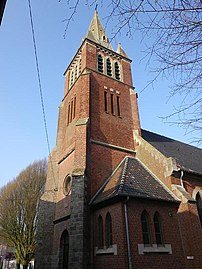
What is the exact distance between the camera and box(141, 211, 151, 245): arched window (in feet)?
31.9

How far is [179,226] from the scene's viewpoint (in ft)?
34.7

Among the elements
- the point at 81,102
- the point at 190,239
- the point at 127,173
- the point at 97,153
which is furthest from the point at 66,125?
the point at 190,239

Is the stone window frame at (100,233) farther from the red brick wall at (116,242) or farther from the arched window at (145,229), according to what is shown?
the arched window at (145,229)

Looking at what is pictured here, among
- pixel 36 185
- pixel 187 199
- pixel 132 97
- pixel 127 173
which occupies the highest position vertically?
pixel 132 97

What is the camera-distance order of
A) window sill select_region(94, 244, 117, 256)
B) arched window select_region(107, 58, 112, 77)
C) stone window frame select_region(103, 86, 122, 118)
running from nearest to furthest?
window sill select_region(94, 244, 117, 256) → stone window frame select_region(103, 86, 122, 118) → arched window select_region(107, 58, 112, 77)

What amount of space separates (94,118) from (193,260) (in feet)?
30.7

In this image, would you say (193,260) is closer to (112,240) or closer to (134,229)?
(134,229)

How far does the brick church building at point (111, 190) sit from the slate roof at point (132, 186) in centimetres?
6

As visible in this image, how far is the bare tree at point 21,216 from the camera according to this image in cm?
2425

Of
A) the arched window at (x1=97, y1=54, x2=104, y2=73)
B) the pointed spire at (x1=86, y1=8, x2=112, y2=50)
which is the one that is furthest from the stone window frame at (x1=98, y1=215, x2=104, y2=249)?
the pointed spire at (x1=86, y1=8, x2=112, y2=50)

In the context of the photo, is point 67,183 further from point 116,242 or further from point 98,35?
point 98,35

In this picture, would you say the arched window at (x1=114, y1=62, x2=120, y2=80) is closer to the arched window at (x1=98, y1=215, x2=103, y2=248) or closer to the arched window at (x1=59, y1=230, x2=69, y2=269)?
the arched window at (x1=98, y1=215, x2=103, y2=248)

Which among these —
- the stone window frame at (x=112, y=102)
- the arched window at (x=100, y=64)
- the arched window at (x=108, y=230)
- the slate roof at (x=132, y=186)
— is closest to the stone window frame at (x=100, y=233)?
the arched window at (x=108, y=230)

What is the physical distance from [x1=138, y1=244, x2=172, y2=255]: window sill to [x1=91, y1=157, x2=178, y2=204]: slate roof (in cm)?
198
